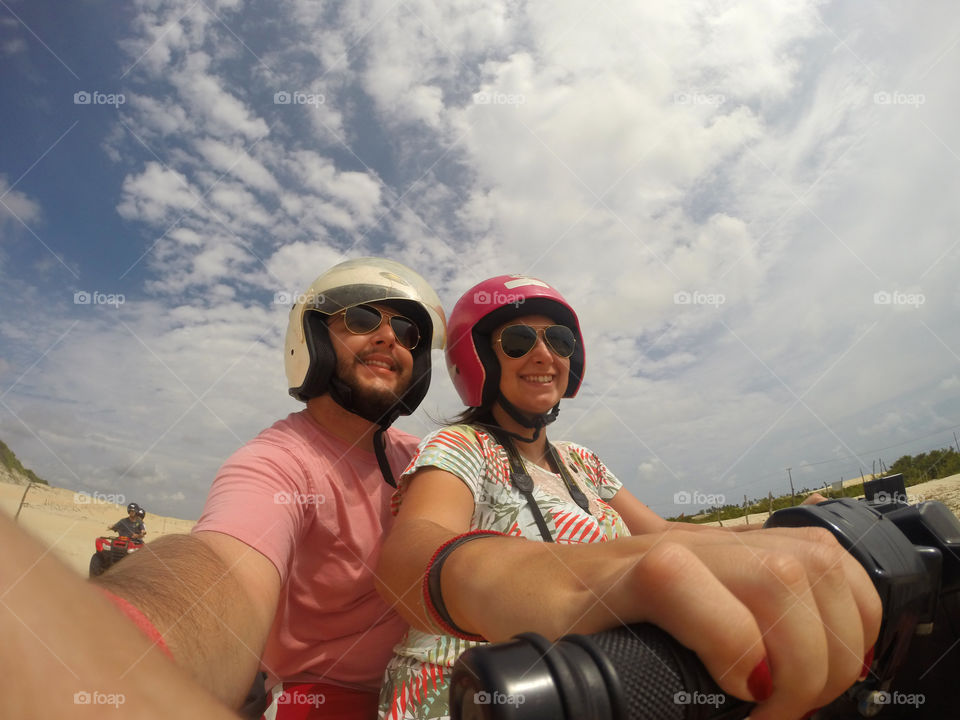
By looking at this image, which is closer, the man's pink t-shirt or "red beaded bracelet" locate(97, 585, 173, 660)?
"red beaded bracelet" locate(97, 585, 173, 660)

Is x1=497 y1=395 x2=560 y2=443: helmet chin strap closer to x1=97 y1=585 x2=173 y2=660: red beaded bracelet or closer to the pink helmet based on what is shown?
the pink helmet

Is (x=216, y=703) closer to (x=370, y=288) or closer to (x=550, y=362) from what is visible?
(x=550, y=362)

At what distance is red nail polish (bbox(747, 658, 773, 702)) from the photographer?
0.74m

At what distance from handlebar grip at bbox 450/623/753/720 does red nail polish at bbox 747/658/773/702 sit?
50mm

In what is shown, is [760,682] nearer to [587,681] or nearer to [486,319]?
[587,681]

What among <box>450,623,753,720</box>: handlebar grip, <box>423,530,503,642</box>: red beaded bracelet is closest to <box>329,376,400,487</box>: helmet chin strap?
<box>423,530,503,642</box>: red beaded bracelet

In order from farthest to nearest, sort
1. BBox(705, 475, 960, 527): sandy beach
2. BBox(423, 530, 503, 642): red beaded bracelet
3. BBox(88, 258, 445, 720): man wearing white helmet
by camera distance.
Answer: BBox(705, 475, 960, 527): sandy beach < BBox(88, 258, 445, 720): man wearing white helmet < BBox(423, 530, 503, 642): red beaded bracelet

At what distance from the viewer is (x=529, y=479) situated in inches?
90.9

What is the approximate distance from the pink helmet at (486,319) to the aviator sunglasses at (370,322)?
27 centimetres

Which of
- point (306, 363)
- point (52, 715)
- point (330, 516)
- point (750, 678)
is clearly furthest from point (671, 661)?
point (306, 363)

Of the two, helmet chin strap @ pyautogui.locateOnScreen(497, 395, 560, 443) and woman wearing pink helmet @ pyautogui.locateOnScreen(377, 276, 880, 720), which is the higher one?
helmet chin strap @ pyautogui.locateOnScreen(497, 395, 560, 443)

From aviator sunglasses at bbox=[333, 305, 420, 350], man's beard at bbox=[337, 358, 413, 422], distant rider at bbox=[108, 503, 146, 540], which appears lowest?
man's beard at bbox=[337, 358, 413, 422]

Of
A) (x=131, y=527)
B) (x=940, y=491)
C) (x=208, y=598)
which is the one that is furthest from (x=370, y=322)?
(x=940, y=491)

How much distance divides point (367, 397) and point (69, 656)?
2495mm
